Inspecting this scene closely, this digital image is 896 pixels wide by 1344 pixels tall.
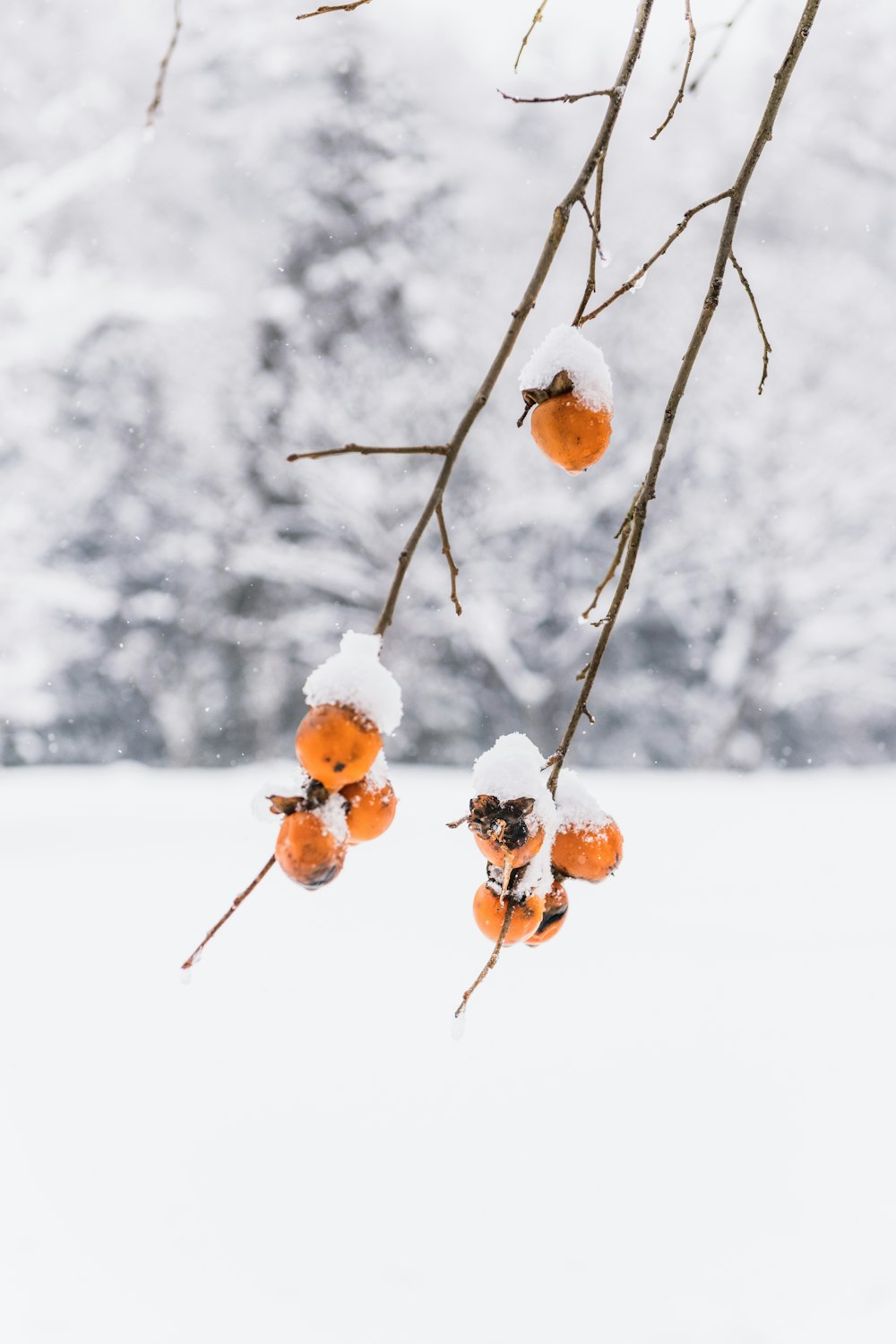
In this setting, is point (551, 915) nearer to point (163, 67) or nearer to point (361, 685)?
point (361, 685)

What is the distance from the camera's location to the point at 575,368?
0.50 m

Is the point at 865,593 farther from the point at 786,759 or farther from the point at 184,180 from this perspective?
the point at 184,180

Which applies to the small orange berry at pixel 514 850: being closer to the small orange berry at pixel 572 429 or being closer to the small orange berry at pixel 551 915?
the small orange berry at pixel 551 915

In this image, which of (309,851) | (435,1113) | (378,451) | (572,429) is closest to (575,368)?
(572,429)

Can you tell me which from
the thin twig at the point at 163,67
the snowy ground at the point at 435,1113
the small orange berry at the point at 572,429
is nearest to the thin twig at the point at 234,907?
the small orange berry at the point at 572,429

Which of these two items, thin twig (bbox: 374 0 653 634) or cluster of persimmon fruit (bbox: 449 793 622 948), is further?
cluster of persimmon fruit (bbox: 449 793 622 948)

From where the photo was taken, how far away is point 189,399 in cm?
746

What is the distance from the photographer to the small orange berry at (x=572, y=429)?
50cm

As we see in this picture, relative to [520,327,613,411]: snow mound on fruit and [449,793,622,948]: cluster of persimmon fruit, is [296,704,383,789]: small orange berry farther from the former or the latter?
[520,327,613,411]: snow mound on fruit

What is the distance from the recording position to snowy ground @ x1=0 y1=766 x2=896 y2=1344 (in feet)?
6.49

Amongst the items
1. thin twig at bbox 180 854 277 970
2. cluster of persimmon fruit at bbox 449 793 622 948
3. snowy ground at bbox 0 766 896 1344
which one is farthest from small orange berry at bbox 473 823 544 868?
snowy ground at bbox 0 766 896 1344

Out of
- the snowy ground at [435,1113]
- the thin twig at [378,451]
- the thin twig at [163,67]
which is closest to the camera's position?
the thin twig at [378,451]

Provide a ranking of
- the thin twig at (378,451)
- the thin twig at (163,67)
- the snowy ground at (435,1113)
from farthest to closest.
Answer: the snowy ground at (435,1113)
the thin twig at (163,67)
the thin twig at (378,451)

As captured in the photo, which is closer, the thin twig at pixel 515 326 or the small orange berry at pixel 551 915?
the thin twig at pixel 515 326
